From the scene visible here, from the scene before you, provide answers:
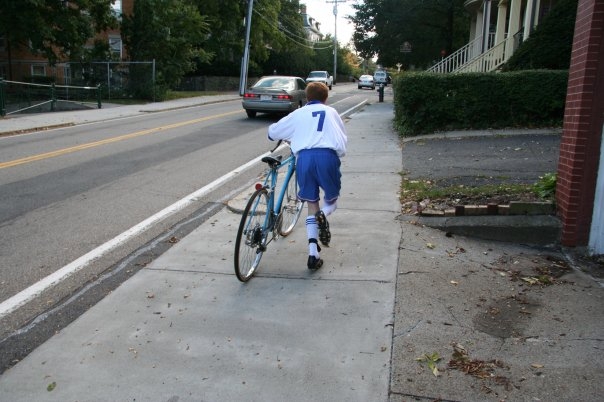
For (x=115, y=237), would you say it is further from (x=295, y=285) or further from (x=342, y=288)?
(x=342, y=288)

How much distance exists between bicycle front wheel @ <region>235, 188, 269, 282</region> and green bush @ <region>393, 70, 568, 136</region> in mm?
9631

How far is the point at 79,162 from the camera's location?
10414 mm

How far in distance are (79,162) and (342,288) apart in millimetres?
7693

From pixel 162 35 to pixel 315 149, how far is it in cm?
2902

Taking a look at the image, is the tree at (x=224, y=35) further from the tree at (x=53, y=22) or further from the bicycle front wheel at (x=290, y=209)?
the bicycle front wheel at (x=290, y=209)

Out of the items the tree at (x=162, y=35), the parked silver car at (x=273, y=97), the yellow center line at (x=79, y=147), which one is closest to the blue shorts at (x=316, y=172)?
the yellow center line at (x=79, y=147)

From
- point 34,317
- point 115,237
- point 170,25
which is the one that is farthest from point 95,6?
point 34,317

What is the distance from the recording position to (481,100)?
→ 1326 cm

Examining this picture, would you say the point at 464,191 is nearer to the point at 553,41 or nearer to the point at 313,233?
the point at 313,233

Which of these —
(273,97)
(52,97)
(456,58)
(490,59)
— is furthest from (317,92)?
(52,97)

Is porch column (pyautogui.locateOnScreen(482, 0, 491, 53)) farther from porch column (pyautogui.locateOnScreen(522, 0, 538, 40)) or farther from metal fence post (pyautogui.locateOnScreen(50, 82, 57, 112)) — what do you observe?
metal fence post (pyautogui.locateOnScreen(50, 82, 57, 112))

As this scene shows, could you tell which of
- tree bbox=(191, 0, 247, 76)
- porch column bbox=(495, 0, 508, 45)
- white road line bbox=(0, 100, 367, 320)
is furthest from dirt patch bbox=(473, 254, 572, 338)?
tree bbox=(191, 0, 247, 76)

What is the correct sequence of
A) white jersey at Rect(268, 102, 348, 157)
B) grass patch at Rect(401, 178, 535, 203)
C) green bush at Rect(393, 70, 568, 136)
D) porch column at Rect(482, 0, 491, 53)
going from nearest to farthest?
white jersey at Rect(268, 102, 348, 157), grass patch at Rect(401, 178, 535, 203), green bush at Rect(393, 70, 568, 136), porch column at Rect(482, 0, 491, 53)

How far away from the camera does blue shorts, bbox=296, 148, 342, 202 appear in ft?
15.6
